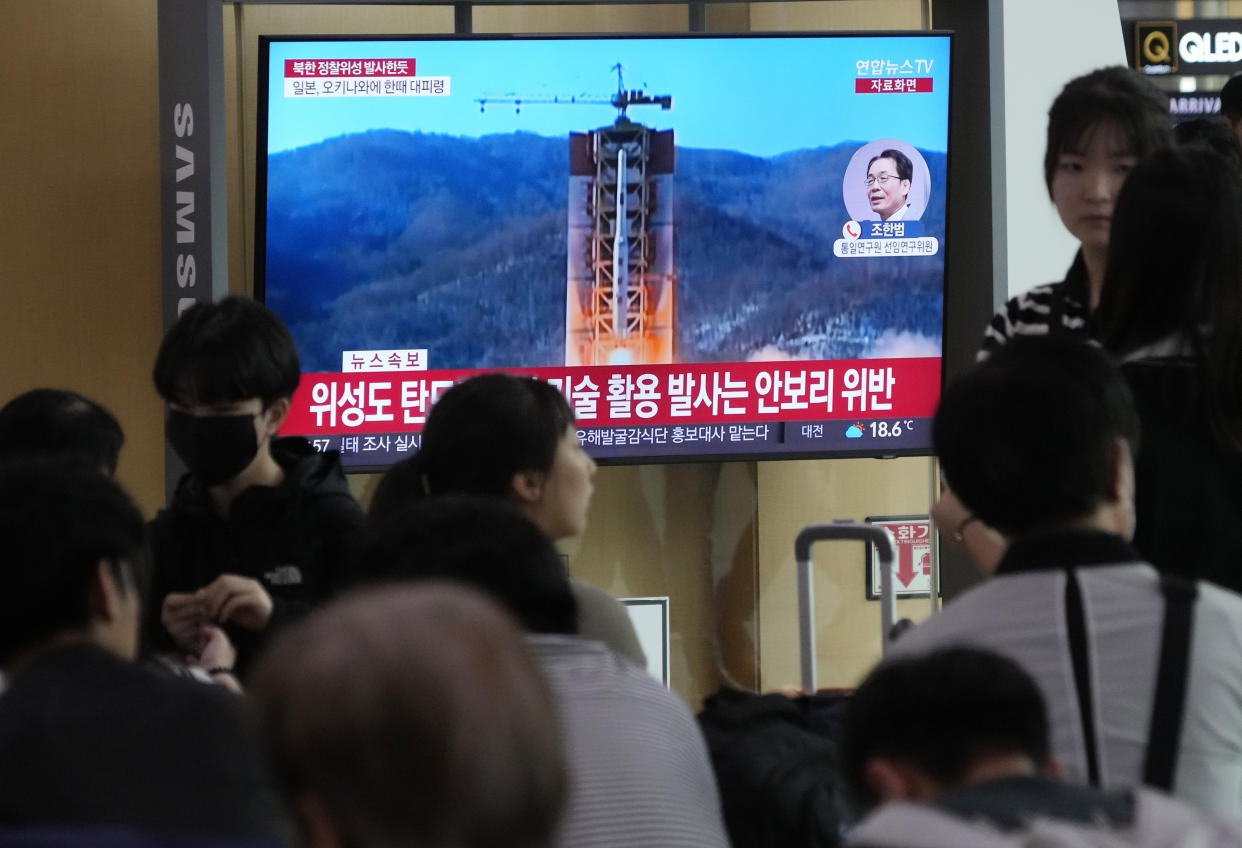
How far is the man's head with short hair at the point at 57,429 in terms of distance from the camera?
269 centimetres

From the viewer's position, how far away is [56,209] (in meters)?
4.61

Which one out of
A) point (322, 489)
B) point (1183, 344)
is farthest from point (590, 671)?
point (322, 489)

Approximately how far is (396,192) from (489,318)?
414 mm

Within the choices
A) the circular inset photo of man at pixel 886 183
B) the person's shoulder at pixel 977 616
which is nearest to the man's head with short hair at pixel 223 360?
the person's shoulder at pixel 977 616

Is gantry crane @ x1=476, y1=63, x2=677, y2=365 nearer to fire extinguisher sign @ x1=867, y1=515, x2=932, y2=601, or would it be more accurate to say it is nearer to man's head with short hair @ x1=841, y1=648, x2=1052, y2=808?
fire extinguisher sign @ x1=867, y1=515, x2=932, y2=601

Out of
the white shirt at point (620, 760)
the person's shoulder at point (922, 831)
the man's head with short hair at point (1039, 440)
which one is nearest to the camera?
the person's shoulder at point (922, 831)

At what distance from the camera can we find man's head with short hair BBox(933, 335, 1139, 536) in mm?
1754

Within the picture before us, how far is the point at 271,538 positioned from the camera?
9.17 feet

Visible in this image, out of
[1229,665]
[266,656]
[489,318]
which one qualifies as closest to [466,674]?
[266,656]

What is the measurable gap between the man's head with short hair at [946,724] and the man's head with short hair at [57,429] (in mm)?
1627

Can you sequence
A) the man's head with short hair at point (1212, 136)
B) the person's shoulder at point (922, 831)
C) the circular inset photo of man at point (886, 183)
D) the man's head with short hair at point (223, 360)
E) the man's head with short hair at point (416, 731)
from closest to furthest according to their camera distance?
the man's head with short hair at point (416, 731) < the person's shoulder at point (922, 831) < the man's head with short hair at point (223, 360) < the man's head with short hair at point (1212, 136) < the circular inset photo of man at point (886, 183)

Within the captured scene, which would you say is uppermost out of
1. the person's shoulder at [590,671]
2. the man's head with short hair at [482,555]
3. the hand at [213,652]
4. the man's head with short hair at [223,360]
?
the man's head with short hair at [223,360]

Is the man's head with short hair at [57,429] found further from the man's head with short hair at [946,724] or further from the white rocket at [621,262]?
the white rocket at [621,262]

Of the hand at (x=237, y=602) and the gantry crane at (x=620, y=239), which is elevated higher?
the gantry crane at (x=620, y=239)
